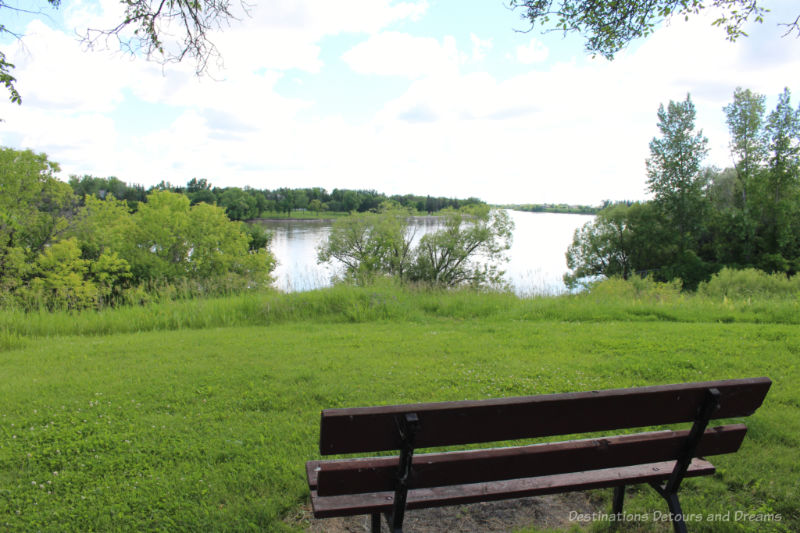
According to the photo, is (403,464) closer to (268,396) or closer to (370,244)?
(268,396)

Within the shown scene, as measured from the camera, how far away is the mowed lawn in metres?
2.74

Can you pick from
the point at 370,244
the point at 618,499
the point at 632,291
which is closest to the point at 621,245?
the point at 370,244

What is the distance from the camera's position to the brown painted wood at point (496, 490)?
2141 mm

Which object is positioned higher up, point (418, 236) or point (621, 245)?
point (418, 236)

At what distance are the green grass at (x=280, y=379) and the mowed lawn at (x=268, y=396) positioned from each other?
0.02m

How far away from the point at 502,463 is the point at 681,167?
146ft

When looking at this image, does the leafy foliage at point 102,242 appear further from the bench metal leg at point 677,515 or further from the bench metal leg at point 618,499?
the bench metal leg at point 677,515

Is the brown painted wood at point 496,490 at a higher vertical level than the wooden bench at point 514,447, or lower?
lower

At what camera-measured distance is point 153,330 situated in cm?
748

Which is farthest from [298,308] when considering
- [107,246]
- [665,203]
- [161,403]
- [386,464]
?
[665,203]

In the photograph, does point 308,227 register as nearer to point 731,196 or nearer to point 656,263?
point 656,263

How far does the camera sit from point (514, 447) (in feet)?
7.05

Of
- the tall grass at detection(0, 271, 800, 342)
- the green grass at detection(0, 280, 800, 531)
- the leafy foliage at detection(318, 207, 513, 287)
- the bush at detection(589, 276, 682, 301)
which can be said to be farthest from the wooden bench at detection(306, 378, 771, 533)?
the leafy foliage at detection(318, 207, 513, 287)

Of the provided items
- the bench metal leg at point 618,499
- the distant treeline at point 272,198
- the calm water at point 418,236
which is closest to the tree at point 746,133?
the calm water at point 418,236
